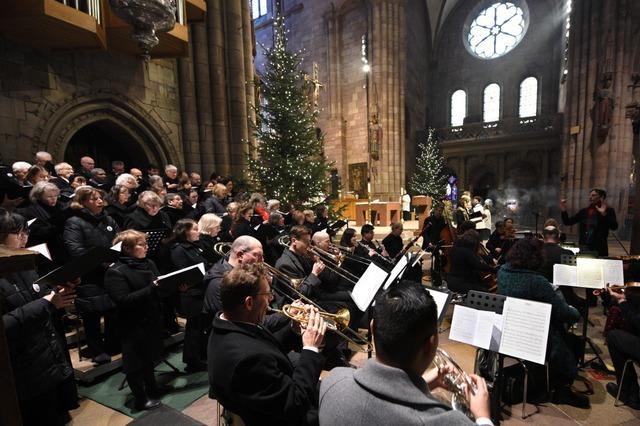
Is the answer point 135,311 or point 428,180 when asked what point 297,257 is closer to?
point 135,311

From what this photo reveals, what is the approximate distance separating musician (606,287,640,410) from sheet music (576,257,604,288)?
0.41 m

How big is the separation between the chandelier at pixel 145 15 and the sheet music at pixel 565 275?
22.4 ft

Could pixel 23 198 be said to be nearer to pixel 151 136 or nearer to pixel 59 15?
pixel 59 15

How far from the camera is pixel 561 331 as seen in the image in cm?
306

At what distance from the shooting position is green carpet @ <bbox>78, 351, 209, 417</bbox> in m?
3.08

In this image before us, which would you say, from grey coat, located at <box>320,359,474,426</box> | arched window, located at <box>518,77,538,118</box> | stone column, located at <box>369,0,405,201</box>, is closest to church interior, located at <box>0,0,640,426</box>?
grey coat, located at <box>320,359,474,426</box>

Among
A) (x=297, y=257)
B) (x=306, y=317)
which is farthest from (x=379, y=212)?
(x=306, y=317)

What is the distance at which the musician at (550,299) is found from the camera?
9.60 feet

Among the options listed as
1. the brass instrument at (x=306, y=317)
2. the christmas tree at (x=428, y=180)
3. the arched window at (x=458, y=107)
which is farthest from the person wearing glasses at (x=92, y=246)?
the arched window at (x=458, y=107)

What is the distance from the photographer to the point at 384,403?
1.10 meters

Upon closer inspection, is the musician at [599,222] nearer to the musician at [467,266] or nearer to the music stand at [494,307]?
the musician at [467,266]

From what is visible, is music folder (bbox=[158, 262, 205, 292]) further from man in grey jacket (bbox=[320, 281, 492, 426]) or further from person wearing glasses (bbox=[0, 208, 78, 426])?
man in grey jacket (bbox=[320, 281, 492, 426])

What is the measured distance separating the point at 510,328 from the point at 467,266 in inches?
88.7

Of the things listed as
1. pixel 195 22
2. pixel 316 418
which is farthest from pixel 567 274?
pixel 195 22
